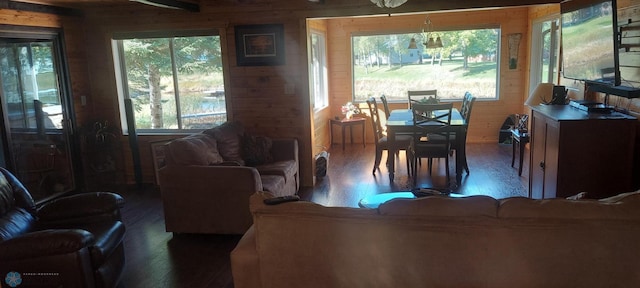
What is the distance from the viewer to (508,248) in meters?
1.83

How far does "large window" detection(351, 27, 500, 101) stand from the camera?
768cm

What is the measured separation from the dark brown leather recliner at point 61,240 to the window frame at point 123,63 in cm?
244

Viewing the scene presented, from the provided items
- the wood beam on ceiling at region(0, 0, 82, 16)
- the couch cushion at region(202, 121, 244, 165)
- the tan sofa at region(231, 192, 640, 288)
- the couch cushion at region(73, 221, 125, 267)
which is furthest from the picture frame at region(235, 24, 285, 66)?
the tan sofa at region(231, 192, 640, 288)

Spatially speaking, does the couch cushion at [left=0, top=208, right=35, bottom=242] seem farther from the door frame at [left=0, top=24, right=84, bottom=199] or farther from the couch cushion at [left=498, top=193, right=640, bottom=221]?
the couch cushion at [left=498, top=193, right=640, bottom=221]

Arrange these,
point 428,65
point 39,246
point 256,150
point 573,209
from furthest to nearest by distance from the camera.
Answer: point 428,65 → point 256,150 → point 39,246 → point 573,209

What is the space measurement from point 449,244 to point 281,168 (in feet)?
9.56

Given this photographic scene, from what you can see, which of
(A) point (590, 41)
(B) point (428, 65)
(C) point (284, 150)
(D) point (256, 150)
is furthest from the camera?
(B) point (428, 65)

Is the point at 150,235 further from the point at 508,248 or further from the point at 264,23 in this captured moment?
the point at 508,248

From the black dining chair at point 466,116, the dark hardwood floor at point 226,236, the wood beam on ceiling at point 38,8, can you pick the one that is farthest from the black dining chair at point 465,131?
the wood beam on ceiling at point 38,8

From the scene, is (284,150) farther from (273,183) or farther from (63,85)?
(63,85)

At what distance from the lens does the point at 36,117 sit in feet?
16.3

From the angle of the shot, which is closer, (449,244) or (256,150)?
(449,244)

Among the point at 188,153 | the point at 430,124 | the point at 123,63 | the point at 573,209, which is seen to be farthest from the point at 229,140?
the point at 573,209

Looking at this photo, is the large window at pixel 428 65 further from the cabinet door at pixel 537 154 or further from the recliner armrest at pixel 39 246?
the recliner armrest at pixel 39 246
